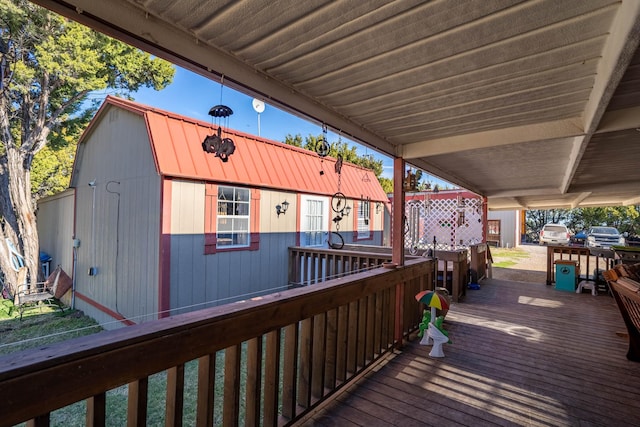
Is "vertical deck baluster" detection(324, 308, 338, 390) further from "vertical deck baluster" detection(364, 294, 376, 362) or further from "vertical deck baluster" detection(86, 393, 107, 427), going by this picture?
"vertical deck baluster" detection(86, 393, 107, 427)

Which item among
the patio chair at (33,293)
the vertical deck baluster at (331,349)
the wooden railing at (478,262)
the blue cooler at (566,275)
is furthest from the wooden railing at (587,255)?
the patio chair at (33,293)

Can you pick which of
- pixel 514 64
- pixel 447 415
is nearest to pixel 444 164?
pixel 514 64

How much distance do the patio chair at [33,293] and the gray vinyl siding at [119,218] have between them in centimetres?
58

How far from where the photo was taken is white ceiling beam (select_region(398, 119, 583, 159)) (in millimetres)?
2686

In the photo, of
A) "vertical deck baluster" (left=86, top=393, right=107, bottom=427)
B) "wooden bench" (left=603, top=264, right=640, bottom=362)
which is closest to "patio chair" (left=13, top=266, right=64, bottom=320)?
"vertical deck baluster" (left=86, top=393, right=107, bottom=427)

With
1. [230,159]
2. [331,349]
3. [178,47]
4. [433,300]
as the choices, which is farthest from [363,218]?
[178,47]

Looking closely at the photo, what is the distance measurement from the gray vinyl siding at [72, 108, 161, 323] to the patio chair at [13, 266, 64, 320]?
580mm

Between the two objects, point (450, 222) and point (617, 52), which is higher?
point (617, 52)

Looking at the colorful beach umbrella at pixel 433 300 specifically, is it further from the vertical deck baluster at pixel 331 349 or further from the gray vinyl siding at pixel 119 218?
the gray vinyl siding at pixel 119 218

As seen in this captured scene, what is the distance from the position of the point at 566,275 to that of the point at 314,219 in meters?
5.40

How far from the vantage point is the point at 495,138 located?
300 centimetres

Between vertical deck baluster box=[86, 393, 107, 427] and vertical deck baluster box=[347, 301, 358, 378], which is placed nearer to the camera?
vertical deck baluster box=[86, 393, 107, 427]

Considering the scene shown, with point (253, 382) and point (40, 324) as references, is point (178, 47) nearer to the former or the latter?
point (253, 382)

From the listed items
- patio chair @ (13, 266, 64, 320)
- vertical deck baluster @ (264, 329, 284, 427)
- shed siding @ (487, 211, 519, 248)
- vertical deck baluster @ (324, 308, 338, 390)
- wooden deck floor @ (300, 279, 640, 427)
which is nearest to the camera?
vertical deck baluster @ (264, 329, 284, 427)
